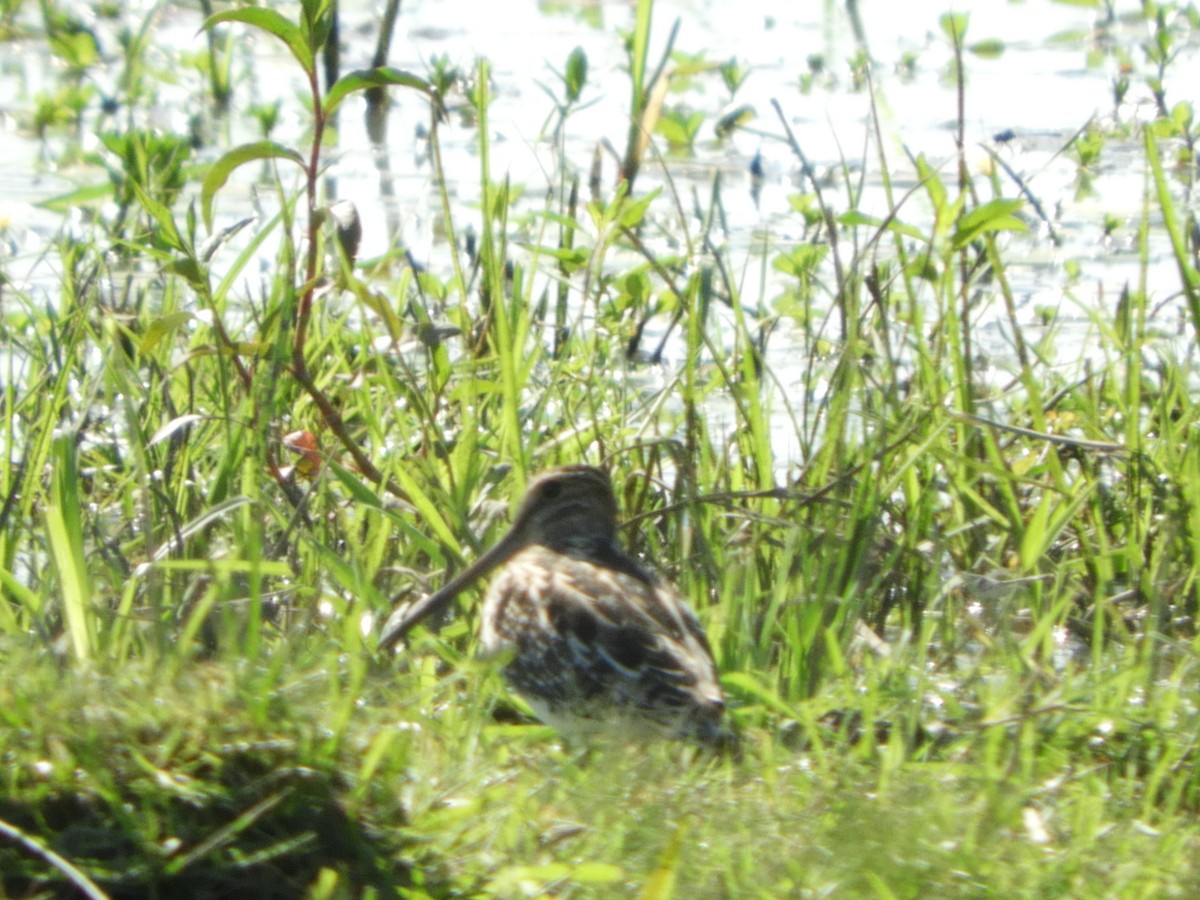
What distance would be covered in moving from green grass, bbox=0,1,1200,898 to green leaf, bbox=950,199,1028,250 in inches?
0.9

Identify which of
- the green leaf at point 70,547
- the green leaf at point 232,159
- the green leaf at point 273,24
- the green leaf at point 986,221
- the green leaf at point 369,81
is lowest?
the green leaf at point 70,547

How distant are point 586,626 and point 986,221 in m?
1.15

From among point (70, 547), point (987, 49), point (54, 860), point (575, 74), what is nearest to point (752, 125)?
point (987, 49)

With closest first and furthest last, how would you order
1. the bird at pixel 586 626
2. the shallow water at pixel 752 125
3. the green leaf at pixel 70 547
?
the green leaf at pixel 70 547
the bird at pixel 586 626
the shallow water at pixel 752 125

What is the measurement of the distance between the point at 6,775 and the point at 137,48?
259 cm

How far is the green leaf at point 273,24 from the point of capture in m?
3.64

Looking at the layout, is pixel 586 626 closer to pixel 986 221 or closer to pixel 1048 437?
pixel 1048 437

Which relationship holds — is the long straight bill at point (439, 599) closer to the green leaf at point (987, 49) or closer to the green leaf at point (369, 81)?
the green leaf at point (369, 81)

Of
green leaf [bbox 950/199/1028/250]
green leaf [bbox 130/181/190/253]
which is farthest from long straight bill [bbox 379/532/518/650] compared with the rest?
green leaf [bbox 950/199/1028/250]

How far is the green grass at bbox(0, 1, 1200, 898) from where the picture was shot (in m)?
2.69

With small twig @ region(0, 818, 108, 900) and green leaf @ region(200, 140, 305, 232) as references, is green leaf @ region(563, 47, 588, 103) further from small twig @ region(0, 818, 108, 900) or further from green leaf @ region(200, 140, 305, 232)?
small twig @ region(0, 818, 108, 900)

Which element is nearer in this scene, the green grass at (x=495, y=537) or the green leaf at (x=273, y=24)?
the green grass at (x=495, y=537)

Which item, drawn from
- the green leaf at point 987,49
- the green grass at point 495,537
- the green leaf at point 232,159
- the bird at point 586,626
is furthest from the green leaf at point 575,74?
the green leaf at point 987,49

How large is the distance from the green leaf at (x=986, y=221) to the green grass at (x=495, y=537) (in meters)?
0.02
